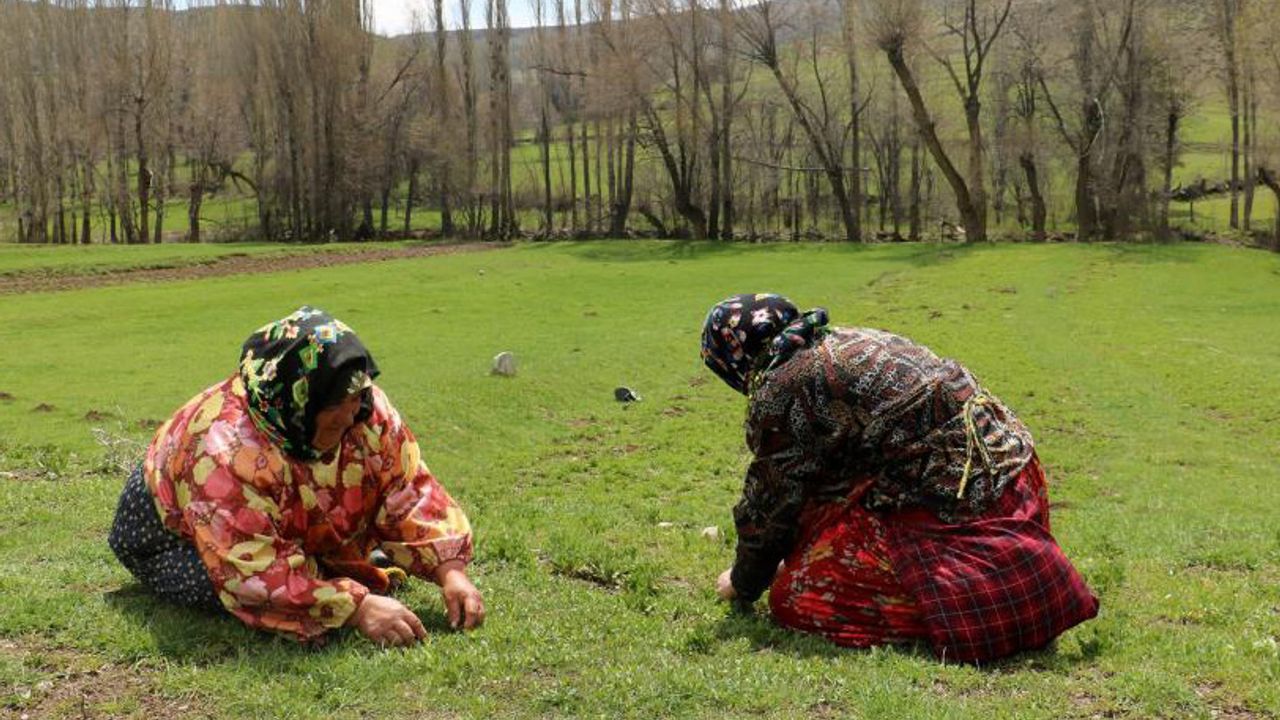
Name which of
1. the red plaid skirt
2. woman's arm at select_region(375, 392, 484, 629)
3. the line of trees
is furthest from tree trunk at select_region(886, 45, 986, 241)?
woman's arm at select_region(375, 392, 484, 629)

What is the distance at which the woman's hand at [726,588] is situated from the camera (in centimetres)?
514

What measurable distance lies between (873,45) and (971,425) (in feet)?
136

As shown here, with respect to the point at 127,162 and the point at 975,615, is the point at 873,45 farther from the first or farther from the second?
the point at 975,615

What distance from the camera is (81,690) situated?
3.92 metres

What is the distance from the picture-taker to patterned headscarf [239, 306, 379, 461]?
3982 millimetres

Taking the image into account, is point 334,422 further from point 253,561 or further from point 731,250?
point 731,250

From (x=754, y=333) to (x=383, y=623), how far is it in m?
2.01

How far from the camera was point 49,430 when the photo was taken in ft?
36.9

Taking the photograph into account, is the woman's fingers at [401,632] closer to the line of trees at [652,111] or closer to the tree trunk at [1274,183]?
the line of trees at [652,111]

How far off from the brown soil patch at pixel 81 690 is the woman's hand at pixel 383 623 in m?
0.71

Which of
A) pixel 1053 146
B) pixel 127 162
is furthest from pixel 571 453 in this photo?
pixel 127 162

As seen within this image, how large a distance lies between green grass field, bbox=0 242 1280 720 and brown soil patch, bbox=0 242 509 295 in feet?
8.54

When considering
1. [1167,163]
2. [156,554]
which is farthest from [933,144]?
[156,554]

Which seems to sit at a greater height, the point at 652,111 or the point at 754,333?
the point at 652,111
